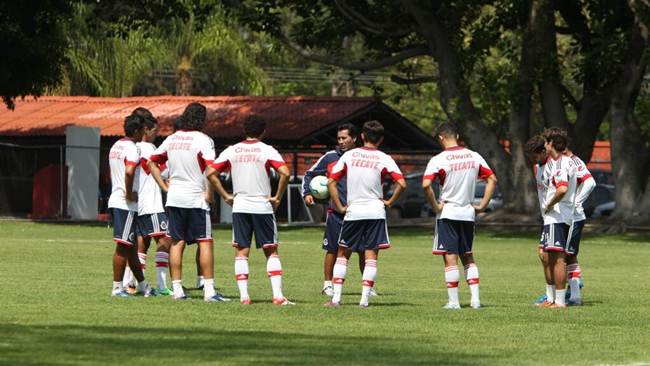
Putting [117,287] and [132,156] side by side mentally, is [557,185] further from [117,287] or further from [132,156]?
[117,287]

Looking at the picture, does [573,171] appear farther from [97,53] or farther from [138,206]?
[97,53]

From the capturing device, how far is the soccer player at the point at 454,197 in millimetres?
16219

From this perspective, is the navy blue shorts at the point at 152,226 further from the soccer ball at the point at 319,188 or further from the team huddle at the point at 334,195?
the soccer ball at the point at 319,188

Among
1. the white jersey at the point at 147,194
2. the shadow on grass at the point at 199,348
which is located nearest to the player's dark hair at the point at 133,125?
the white jersey at the point at 147,194

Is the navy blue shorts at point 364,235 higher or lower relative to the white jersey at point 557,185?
lower

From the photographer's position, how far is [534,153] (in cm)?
1712

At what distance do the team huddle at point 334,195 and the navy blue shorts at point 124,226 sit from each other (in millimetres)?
15

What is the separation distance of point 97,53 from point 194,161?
4497 centimetres

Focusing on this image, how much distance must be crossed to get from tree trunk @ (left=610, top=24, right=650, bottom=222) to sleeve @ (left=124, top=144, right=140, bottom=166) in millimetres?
25311

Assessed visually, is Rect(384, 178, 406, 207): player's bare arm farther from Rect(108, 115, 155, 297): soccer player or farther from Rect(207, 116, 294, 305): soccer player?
Rect(108, 115, 155, 297): soccer player

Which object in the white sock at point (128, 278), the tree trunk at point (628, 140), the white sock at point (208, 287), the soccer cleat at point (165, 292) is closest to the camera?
the white sock at point (208, 287)

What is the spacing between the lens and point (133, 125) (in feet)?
56.2

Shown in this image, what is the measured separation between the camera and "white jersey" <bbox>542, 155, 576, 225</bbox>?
55.8 ft

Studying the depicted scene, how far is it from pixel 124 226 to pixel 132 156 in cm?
80
